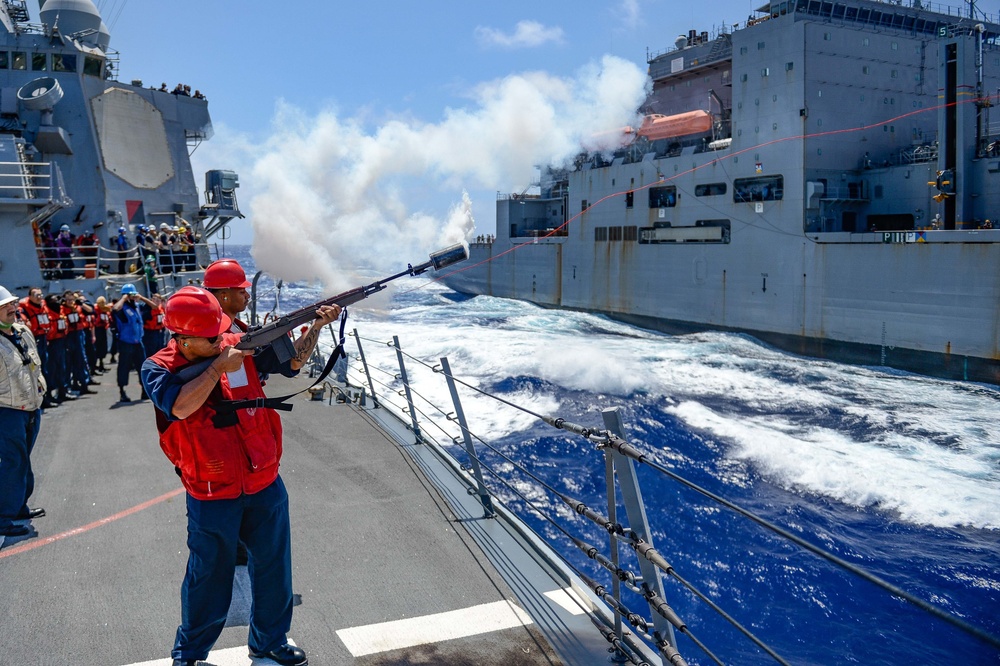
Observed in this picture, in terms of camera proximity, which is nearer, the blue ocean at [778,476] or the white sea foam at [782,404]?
the blue ocean at [778,476]

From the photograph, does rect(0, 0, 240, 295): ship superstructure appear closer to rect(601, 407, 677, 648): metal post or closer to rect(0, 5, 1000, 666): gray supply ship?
rect(0, 5, 1000, 666): gray supply ship

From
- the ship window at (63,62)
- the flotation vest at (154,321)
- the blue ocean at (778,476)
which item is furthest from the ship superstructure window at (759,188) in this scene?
the ship window at (63,62)

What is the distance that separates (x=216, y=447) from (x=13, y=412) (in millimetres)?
2756

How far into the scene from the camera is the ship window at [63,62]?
52.7 feet

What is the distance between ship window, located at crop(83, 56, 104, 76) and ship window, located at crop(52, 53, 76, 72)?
257 mm

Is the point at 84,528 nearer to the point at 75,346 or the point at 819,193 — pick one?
the point at 75,346

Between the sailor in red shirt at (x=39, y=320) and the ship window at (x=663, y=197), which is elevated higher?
the ship window at (x=663, y=197)

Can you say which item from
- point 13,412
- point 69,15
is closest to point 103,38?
point 69,15

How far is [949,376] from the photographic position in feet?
60.8

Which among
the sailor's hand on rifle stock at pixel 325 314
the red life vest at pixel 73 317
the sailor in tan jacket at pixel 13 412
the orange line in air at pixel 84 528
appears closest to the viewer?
the sailor's hand on rifle stock at pixel 325 314

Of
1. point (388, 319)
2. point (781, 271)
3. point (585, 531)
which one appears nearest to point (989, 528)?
point (585, 531)

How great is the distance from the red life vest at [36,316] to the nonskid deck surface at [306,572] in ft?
9.82

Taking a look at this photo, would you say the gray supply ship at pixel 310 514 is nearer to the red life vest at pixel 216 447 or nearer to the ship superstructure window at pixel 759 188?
the red life vest at pixel 216 447

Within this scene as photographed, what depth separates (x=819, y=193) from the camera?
22.3 m
